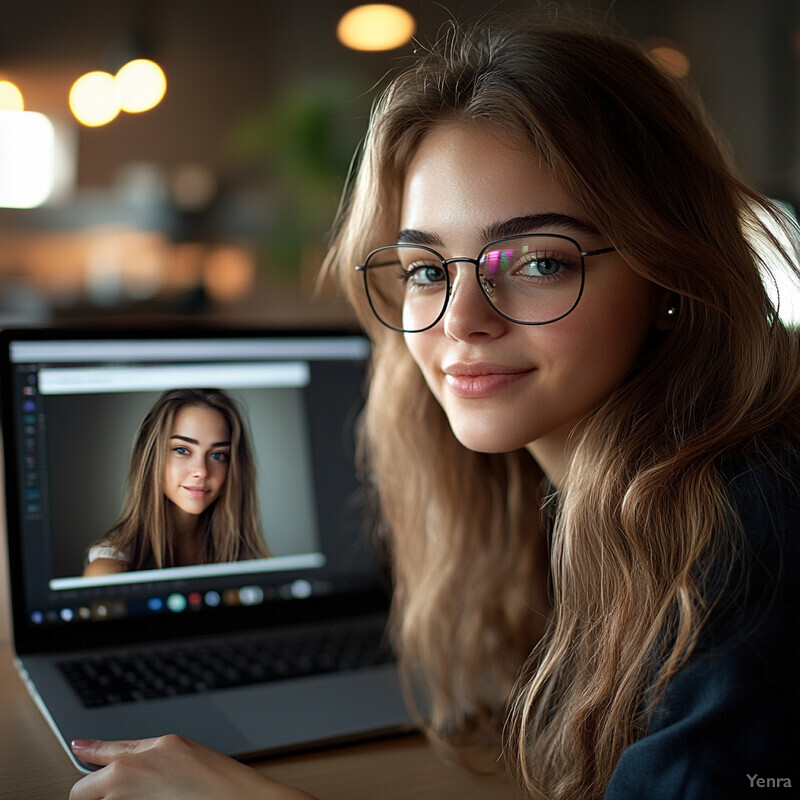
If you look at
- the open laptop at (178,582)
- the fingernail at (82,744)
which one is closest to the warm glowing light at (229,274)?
the open laptop at (178,582)

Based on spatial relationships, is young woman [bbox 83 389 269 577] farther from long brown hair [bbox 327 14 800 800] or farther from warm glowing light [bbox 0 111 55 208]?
warm glowing light [bbox 0 111 55 208]

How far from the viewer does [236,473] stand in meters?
0.82

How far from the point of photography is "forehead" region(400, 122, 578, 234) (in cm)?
74

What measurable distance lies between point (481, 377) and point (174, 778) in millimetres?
417

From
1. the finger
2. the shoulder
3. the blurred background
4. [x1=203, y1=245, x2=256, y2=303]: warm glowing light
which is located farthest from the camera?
[x1=203, y1=245, x2=256, y2=303]: warm glowing light

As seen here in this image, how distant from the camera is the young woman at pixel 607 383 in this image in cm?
57

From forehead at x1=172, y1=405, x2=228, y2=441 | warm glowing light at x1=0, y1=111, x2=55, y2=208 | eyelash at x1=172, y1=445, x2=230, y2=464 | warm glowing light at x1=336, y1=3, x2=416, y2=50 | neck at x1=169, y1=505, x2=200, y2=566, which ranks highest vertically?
warm glowing light at x1=336, y1=3, x2=416, y2=50

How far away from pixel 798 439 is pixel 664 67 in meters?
0.41

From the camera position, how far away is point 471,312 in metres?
0.75

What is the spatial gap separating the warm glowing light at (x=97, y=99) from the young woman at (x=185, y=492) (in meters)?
1.62

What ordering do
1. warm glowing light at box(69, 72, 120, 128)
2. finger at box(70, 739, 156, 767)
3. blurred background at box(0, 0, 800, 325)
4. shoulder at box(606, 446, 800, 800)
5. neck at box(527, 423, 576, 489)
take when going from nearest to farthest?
shoulder at box(606, 446, 800, 800) → finger at box(70, 739, 156, 767) → neck at box(527, 423, 576, 489) → warm glowing light at box(69, 72, 120, 128) → blurred background at box(0, 0, 800, 325)

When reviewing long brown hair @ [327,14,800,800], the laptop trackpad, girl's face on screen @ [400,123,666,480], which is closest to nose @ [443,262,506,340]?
girl's face on screen @ [400,123,666,480]

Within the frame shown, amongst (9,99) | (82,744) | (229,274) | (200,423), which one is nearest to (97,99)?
(9,99)

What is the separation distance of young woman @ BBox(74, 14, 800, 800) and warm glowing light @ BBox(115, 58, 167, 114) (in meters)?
1.55
